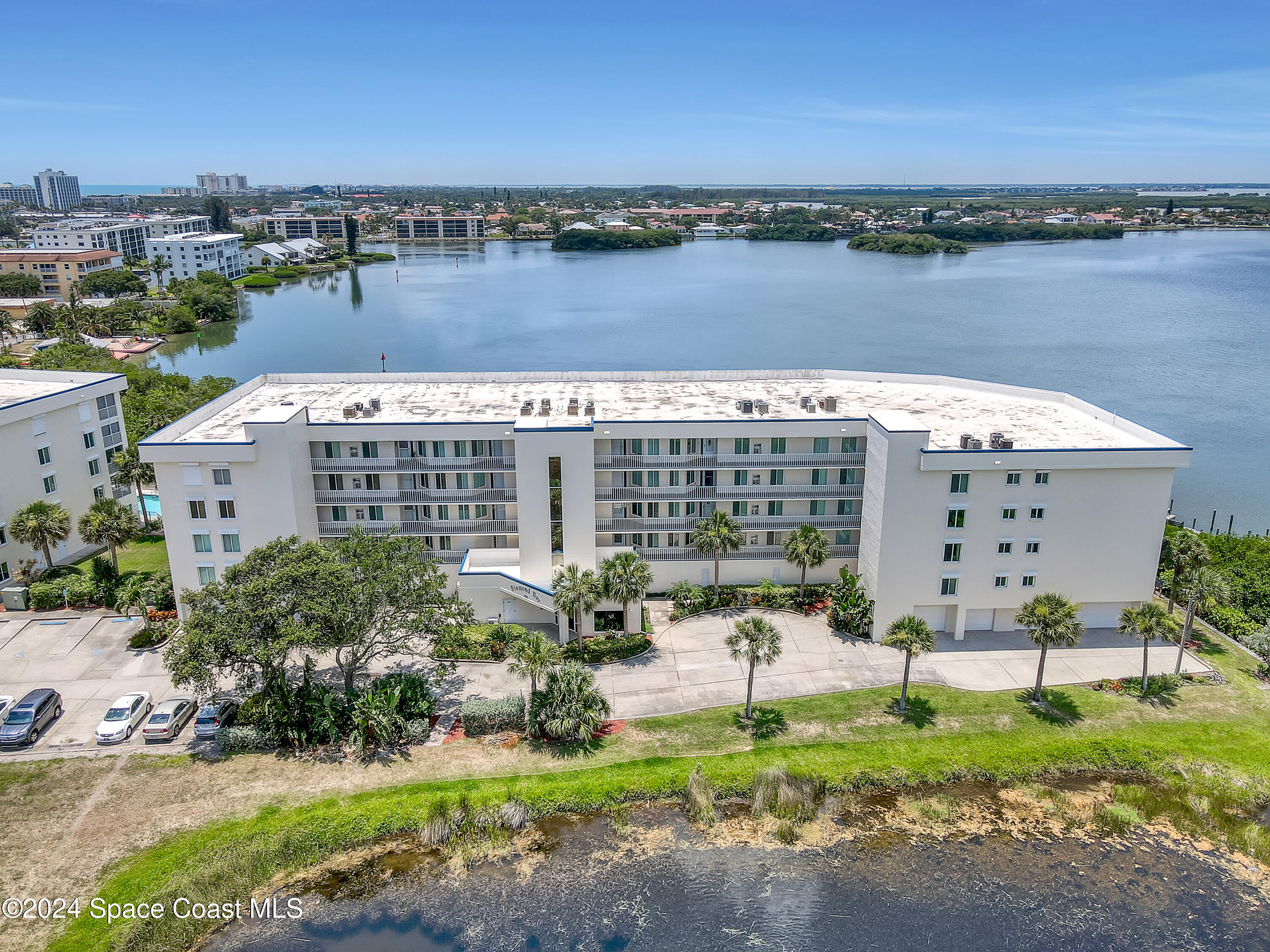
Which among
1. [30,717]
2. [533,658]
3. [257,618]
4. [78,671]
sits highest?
[257,618]

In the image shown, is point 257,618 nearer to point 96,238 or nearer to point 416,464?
point 416,464

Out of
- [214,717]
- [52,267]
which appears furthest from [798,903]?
[52,267]

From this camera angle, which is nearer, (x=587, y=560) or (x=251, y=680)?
(x=251, y=680)

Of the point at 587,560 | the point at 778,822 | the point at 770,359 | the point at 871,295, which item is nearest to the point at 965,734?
the point at 778,822

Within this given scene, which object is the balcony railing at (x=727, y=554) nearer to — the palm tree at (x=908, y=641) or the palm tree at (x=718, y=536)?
the palm tree at (x=718, y=536)

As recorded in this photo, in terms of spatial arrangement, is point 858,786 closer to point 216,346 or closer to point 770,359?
point 770,359

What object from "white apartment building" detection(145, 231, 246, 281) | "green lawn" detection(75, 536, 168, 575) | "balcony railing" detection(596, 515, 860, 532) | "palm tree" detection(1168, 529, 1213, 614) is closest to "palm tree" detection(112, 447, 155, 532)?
"green lawn" detection(75, 536, 168, 575)
